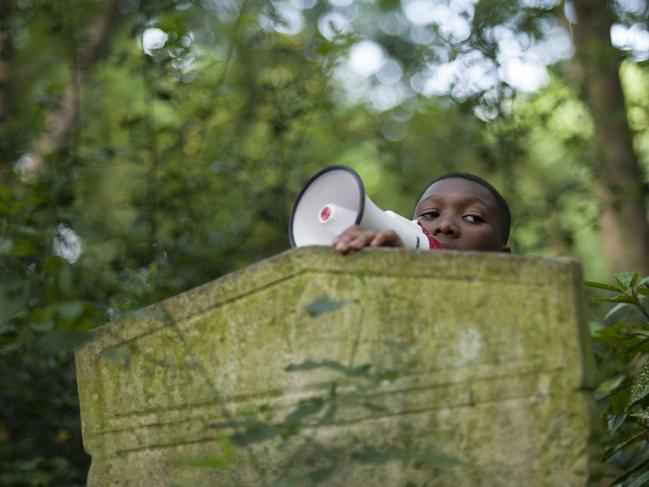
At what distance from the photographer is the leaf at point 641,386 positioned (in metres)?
2.86

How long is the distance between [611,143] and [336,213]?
4349mm

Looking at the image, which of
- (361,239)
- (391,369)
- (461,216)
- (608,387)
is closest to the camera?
(391,369)

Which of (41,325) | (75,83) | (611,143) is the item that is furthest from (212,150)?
(41,325)

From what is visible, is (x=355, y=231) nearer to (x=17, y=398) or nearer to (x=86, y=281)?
(x=17, y=398)

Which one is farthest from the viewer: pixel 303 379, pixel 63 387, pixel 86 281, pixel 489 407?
pixel 86 281

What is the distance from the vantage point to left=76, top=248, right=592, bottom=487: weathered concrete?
2271 mm

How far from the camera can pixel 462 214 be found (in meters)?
3.46

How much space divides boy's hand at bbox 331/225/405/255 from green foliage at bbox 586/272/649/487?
0.75m

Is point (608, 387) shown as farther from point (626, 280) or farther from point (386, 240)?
point (386, 240)

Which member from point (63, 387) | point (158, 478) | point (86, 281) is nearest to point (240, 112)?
point (86, 281)

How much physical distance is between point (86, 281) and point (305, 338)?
348 centimetres

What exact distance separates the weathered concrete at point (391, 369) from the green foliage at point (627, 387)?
2.28ft

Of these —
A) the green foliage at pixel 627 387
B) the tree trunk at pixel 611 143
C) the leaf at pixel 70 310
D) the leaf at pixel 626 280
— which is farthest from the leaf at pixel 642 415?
the tree trunk at pixel 611 143

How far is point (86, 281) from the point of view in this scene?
18.7 ft
